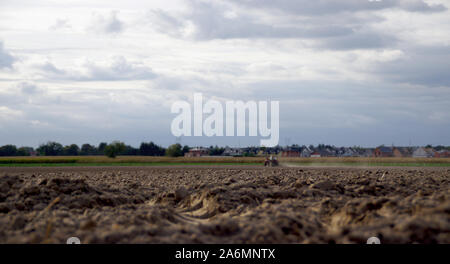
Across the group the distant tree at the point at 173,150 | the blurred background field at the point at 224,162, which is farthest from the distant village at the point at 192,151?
the blurred background field at the point at 224,162

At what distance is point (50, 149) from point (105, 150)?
3162cm

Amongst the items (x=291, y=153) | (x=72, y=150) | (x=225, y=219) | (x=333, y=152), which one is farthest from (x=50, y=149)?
(x=225, y=219)

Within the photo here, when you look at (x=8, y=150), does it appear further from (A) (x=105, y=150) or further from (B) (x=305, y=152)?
(B) (x=305, y=152)

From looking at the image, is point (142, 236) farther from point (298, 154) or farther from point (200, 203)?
point (298, 154)

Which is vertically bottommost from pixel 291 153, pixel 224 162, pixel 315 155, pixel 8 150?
pixel 224 162

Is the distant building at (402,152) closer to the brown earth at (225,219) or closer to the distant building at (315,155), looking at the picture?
the distant building at (315,155)

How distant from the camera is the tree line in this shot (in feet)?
368

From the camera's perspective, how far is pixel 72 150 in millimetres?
143375
